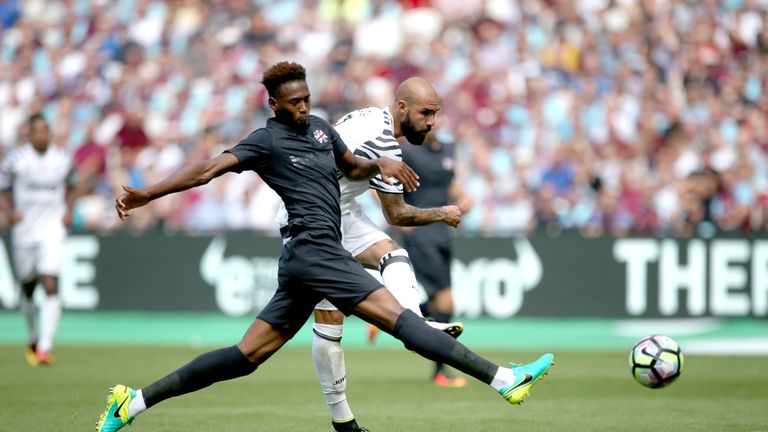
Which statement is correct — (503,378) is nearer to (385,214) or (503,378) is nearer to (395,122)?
(385,214)

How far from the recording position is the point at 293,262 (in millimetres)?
7734

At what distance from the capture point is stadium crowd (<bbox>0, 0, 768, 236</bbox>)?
18750 millimetres

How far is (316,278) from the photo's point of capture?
764cm

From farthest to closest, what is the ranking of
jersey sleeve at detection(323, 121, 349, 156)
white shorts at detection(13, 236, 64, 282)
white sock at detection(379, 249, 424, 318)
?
white shorts at detection(13, 236, 64, 282) < white sock at detection(379, 249, 424, 318) < jersey sleeve at detection(323, 121, 349, 156)

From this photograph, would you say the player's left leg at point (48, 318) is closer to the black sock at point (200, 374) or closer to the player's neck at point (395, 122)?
the black sock at point (200, 374)

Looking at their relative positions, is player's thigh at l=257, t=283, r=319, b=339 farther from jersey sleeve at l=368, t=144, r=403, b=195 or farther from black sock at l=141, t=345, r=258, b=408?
jersey sleeve at l=368, t=144, r=403, b=195

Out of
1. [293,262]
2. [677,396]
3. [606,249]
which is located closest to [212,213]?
[606,249]

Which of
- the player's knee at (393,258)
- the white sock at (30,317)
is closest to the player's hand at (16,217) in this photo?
the white sock at (30,317)

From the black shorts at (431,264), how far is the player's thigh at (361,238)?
3391 millimetres

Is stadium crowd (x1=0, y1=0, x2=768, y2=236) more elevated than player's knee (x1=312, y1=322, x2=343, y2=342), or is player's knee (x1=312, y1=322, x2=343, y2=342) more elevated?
stadium crowd (x1=0, y1=0, x2=768, y2=236)

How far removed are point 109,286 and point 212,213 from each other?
2.02m

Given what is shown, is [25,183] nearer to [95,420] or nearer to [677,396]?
[95,420]

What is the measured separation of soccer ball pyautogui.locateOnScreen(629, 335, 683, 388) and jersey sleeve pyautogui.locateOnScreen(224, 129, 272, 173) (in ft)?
10.9

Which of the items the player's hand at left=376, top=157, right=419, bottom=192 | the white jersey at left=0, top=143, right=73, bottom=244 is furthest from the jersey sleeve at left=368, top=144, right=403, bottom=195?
the white jersey at left=0, top=143, right=73, bottom=244
